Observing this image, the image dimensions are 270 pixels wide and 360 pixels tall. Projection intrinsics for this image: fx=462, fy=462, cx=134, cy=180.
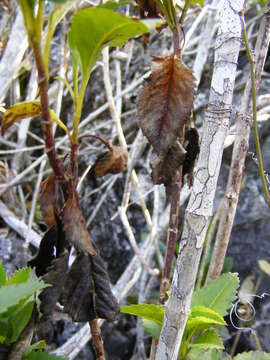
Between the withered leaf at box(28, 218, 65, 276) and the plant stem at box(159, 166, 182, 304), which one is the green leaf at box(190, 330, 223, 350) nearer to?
the plant stem at box(159, 166, 182, 304)

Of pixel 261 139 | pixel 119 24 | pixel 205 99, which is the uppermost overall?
pixel 119 24

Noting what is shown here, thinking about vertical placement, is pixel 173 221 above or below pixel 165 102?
below

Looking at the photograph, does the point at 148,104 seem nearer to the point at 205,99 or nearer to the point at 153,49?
the point at 205,99

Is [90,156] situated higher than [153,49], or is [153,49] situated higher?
[153,49]

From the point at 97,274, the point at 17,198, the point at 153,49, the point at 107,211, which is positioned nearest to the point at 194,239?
the point at 97,274

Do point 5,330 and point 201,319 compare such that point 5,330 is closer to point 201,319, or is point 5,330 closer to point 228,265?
point 201,319

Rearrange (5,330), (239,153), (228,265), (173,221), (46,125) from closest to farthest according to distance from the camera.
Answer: (46,125), (5,330), (173,221), (239,153), (228,265)

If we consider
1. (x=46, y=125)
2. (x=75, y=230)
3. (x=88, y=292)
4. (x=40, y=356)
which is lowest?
(x=40, y=356)

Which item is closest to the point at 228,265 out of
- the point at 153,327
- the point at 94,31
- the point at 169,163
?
the point at 153,327
